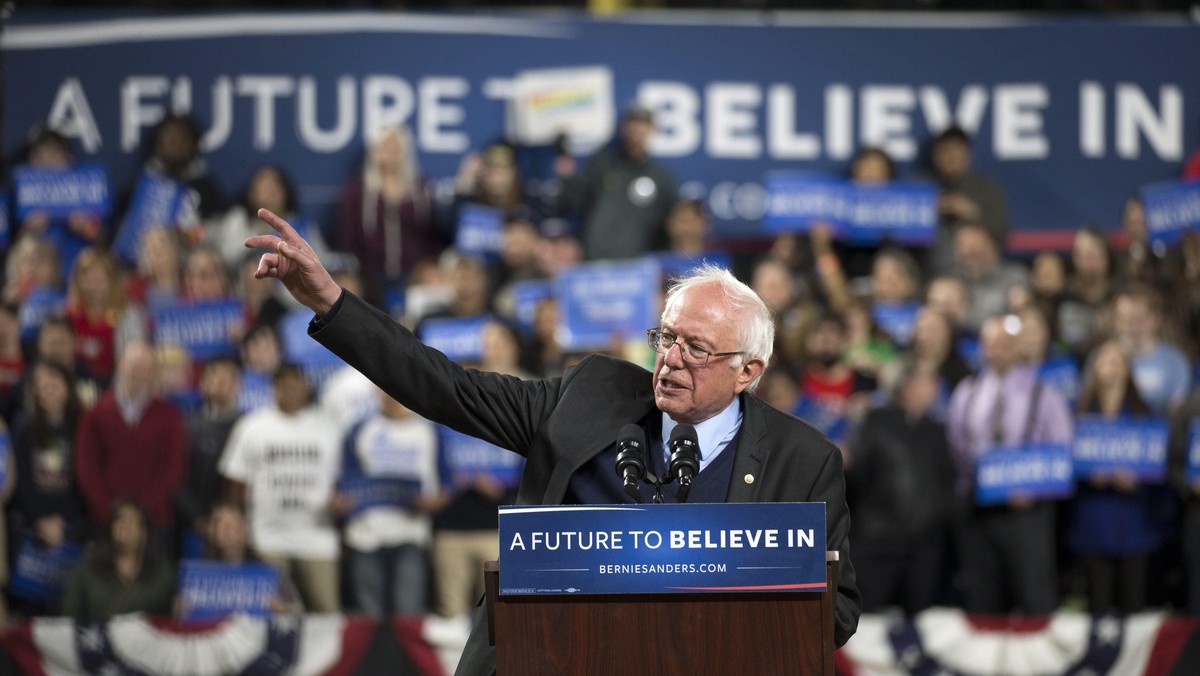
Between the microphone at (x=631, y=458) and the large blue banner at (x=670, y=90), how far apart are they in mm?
6633

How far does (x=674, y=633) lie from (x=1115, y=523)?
18.1 ft

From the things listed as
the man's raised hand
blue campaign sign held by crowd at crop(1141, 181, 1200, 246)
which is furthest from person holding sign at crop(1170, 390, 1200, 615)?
the man's raised hand

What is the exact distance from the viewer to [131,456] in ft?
25.7

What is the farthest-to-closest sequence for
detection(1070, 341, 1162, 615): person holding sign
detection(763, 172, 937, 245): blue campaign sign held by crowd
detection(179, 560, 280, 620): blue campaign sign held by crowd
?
1. detection(763, 172, 937, 245): blue campaign sign held by crowd
2. detection(1070, 341, 1162, 615): person holding sign
3. detection(179, 560, 280, 620): blue campaign sign held by crowd

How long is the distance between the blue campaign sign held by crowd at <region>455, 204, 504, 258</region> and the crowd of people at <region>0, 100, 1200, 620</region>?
0.05 m

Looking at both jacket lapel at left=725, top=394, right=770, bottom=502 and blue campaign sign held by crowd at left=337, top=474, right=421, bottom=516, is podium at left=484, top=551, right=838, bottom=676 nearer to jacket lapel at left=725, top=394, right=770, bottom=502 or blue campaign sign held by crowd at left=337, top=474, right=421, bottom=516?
jacket lapel at left=725, top=394, right=770, bottom=502

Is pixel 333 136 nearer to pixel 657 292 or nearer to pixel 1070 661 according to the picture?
pixel 657 292

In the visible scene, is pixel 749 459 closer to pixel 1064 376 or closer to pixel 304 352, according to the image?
pixel 1064 376

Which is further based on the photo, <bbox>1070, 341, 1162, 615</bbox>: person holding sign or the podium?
<bbox>1070, 341, 1162, 615</bbox>: person holding sign

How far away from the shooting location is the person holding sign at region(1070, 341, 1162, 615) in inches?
307

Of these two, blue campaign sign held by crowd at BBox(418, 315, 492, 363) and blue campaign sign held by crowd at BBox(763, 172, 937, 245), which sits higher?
blue campaign sign held by crowd at BBox(763, 172, 937, 245)

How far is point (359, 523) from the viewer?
7734 millimetres

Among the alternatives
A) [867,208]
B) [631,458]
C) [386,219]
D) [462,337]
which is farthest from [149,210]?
[631,458]

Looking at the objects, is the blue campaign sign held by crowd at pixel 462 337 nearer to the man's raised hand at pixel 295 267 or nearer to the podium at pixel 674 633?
the man's raised hand at pixel 295 267
